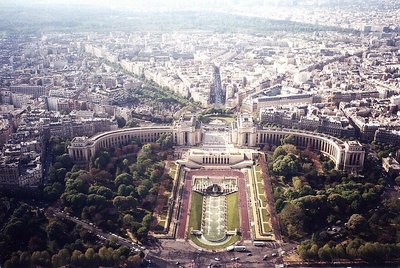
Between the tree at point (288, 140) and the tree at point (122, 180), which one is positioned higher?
the tree at point (288, 140)

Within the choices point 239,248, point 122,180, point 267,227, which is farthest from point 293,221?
point 122,180

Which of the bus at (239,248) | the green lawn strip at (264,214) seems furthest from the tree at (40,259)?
the green lawn strip at (264,214)

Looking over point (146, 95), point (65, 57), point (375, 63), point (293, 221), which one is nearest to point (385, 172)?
point (293, 221)

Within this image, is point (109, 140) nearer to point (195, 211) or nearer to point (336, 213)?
point (195, 211)

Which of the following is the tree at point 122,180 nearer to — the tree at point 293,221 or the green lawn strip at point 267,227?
the green lawn strip at point 267,227

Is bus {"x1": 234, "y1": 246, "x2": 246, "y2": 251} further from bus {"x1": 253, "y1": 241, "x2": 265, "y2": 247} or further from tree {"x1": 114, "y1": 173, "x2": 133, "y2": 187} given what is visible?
tree {"x1": 114, "y1": 173, "x2": 133, "y2": 187}

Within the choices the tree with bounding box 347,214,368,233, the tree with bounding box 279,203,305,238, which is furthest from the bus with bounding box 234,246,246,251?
the tree with bounding box 347,214,368,233

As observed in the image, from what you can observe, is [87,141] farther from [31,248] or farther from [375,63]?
[375,63]
